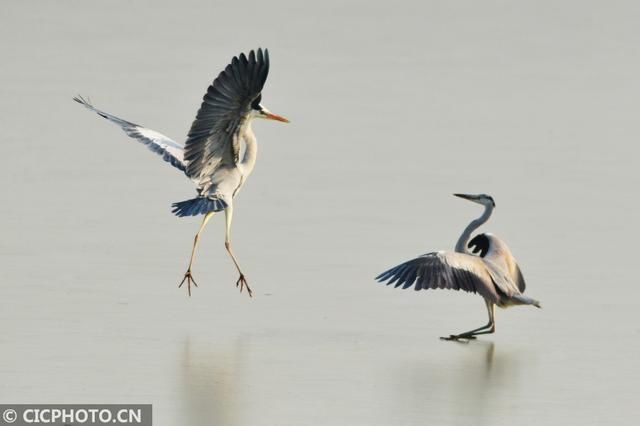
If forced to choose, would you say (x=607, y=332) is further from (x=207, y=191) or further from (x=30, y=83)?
(x=30, y=83)

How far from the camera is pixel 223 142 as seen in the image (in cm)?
1159

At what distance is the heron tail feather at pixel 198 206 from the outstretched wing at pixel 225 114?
377 mm

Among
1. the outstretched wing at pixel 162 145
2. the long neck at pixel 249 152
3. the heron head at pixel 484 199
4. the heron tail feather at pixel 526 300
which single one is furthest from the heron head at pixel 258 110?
the heron tail feather at pixel 526 300

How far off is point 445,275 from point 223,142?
2408 mm

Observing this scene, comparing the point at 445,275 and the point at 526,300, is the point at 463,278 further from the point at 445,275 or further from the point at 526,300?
the point at 526,300

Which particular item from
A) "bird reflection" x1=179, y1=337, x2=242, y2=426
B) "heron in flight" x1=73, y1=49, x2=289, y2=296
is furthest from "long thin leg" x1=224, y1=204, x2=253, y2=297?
"bird reflection" x1=179, y1=337, x2=242, y2=426

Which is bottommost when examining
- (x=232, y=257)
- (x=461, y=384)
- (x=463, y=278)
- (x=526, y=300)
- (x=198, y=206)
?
(x=461, y=384)

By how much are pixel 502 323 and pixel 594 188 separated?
4.44 meters

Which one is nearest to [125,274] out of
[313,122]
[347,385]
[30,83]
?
[347,385]

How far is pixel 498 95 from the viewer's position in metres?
19.7

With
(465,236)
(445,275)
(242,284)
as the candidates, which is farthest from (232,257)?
(445,275)

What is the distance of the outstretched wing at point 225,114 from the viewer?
35.8ft

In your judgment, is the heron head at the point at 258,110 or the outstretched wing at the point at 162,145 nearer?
the heron head at the point at 258,110

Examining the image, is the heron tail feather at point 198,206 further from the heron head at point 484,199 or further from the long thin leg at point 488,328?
the long thin leg at point 488,328
